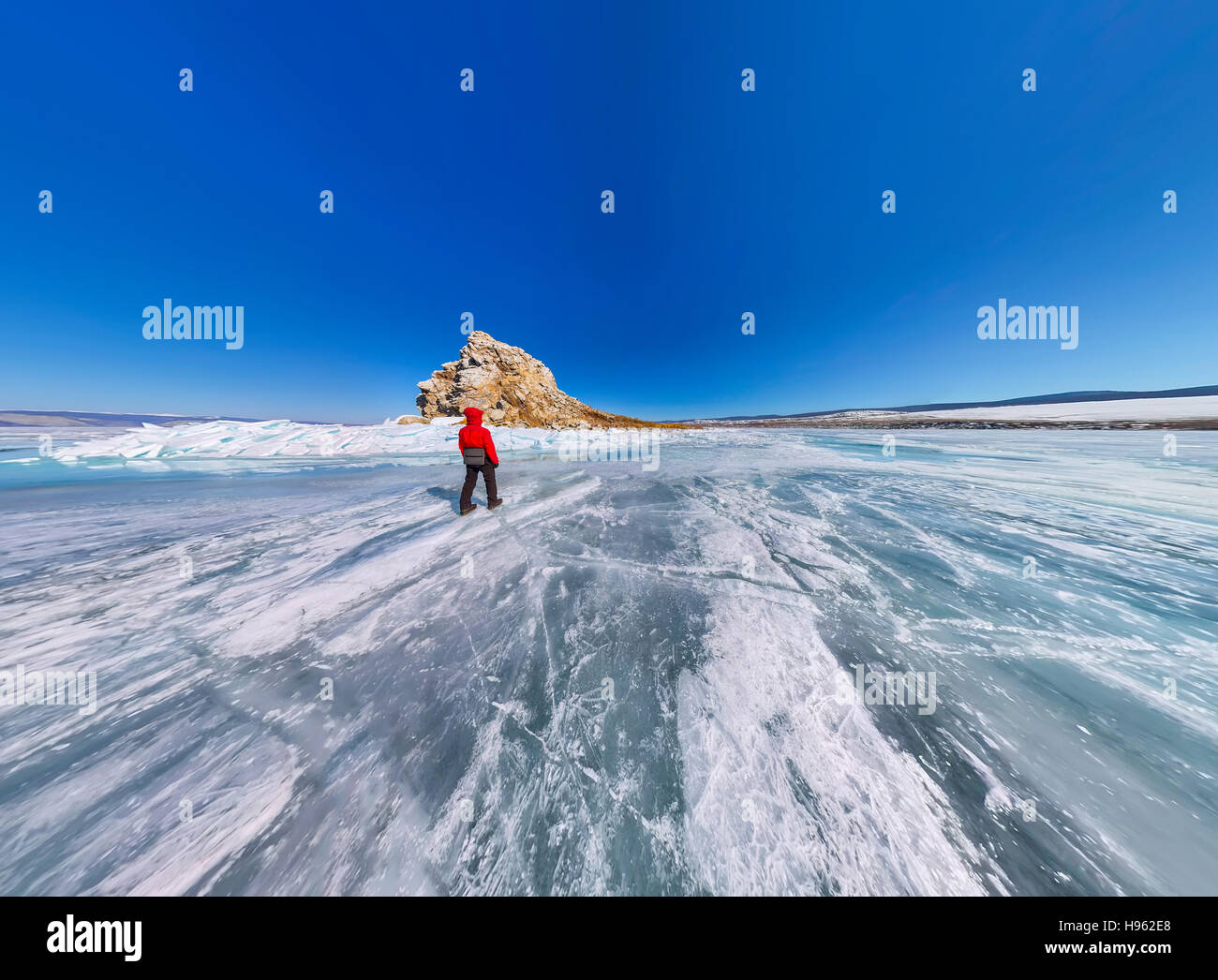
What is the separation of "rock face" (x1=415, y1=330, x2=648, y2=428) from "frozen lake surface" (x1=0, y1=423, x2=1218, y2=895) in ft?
67.9

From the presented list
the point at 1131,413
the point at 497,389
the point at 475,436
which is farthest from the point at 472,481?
the point at 1131,413

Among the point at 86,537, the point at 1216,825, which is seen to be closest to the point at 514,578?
the point at 1216,825

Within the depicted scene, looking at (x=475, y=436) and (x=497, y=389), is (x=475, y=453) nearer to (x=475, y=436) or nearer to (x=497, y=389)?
(x=475, y=436)

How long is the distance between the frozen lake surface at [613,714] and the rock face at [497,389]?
20710mm

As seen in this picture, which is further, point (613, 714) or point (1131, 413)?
point (1131, 413)

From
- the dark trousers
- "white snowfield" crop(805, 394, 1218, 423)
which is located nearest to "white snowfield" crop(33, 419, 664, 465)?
the dark trousers

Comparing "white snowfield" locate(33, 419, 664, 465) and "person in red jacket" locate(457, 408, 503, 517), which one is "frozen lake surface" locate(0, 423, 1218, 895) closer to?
"person in red jacket" locate(457, 408, 503, 517)

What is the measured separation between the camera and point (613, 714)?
1.66 metres

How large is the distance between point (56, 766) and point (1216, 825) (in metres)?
4.59

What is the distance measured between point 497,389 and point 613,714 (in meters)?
27.0

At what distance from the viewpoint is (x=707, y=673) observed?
1.86 m

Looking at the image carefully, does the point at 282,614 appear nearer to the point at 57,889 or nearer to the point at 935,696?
the point at 57,889

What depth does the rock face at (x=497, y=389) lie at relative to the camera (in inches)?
974

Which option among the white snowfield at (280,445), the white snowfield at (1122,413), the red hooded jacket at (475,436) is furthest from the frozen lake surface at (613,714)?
the white snowfield at (1122,413)
